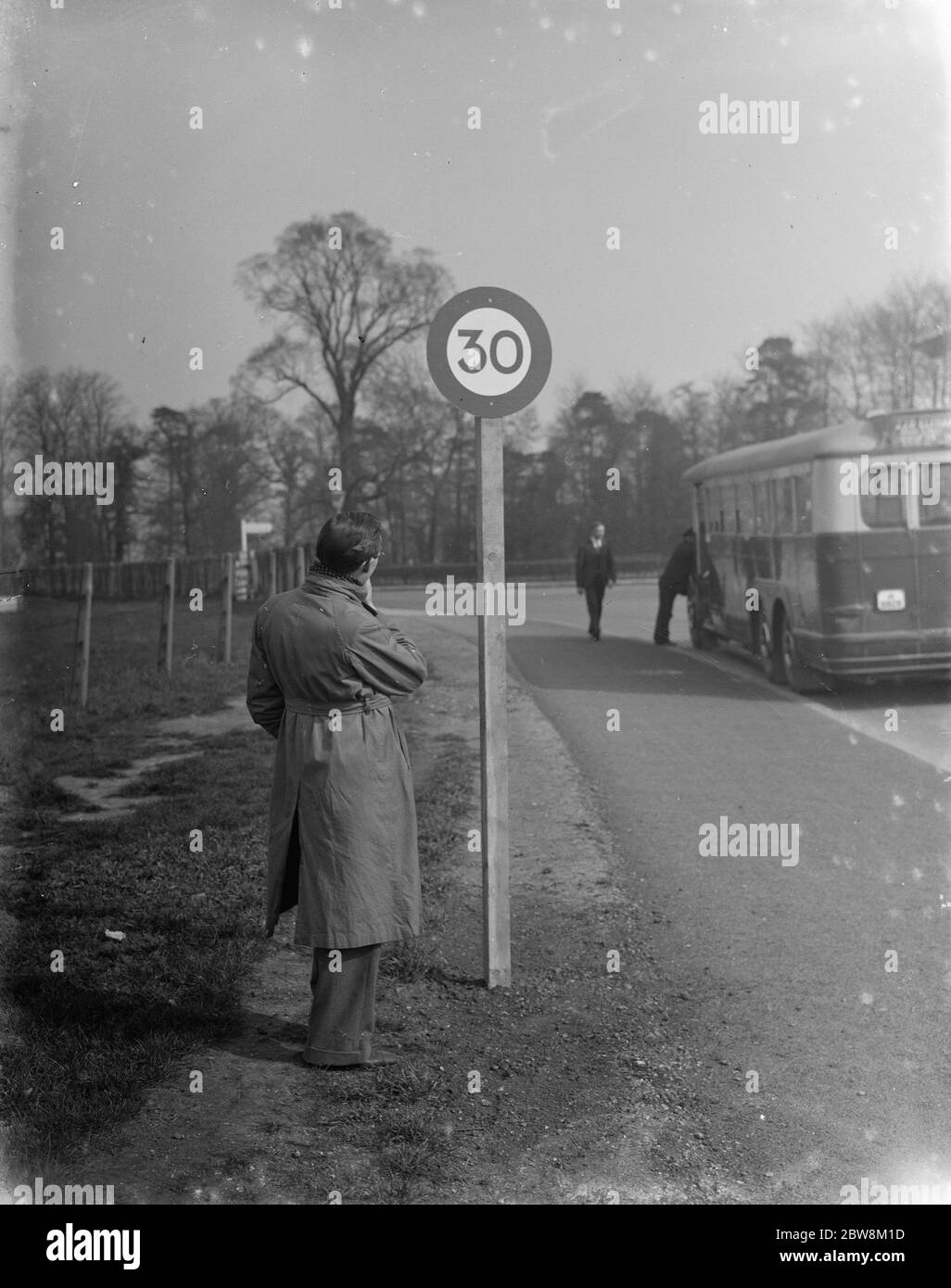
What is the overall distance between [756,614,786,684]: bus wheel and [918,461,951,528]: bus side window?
2.18 m

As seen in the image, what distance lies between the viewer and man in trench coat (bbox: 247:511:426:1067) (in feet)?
14.4

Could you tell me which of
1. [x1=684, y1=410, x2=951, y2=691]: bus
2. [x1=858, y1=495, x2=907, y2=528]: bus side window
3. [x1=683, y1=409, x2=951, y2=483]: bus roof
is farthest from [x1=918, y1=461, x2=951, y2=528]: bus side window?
[x1=683, y1=409, x2=951, y2=483]: bus roof

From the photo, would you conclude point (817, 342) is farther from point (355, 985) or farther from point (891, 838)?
point (355, 985)

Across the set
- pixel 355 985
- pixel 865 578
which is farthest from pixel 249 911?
pixel 865 578

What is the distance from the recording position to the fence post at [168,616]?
1466 cm

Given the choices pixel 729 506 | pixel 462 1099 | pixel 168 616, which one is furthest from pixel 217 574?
pixel 462 1099

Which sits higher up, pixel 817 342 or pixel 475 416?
pixel 817 342

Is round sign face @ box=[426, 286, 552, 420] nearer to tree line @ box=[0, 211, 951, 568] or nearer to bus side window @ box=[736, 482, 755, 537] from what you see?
tree line @ box=[0, 211, 951, 568]

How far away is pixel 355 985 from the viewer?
4488mm

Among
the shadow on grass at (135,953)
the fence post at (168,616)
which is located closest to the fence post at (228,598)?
the fence post at (168,616)

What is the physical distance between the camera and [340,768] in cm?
439

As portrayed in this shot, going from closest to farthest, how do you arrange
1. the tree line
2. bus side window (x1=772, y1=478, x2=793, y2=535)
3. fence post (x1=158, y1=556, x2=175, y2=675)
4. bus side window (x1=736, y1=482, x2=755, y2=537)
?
the tree line
bus side window (x1=772, y1=478, x2=793, y2=535)
fence post (x1=158, y1=556, x2=175, y2=675)
bus side window (x1=736, y1=482, x2=755, y2=537)
